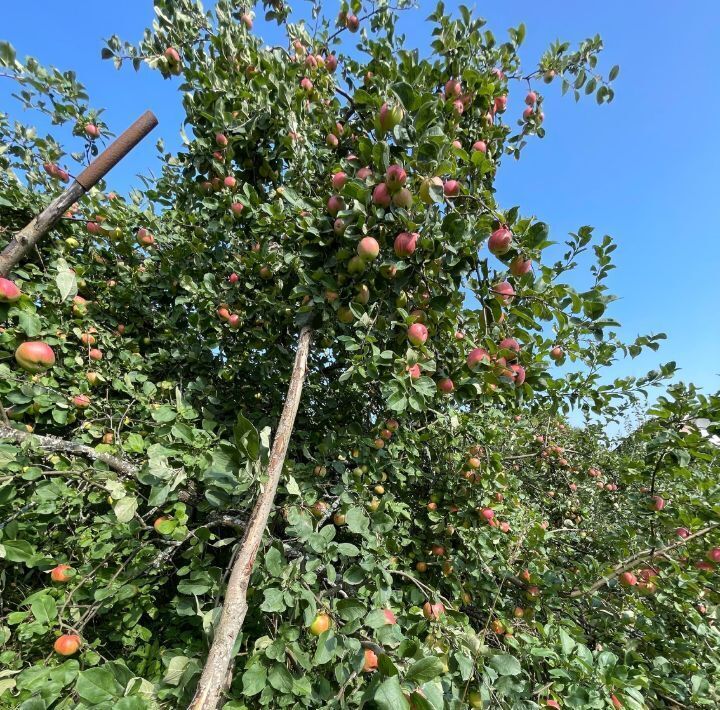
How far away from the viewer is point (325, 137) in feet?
6.32

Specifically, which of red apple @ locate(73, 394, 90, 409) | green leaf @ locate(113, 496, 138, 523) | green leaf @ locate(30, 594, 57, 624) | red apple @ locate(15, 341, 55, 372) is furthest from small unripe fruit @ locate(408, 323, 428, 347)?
red apple @ locate(73, 394, 90, 409)

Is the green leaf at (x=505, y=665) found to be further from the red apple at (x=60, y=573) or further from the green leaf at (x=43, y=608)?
the red apple at (x=60, y=573)

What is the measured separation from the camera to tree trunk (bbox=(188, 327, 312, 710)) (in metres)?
0.67

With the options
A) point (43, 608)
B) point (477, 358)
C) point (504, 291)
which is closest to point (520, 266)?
point (504, 291)

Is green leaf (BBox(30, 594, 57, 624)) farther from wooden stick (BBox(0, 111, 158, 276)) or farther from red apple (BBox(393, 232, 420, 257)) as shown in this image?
red apple (BBox(393, 232, 420, 257))

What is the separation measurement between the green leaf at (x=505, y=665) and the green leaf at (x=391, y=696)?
46 cm

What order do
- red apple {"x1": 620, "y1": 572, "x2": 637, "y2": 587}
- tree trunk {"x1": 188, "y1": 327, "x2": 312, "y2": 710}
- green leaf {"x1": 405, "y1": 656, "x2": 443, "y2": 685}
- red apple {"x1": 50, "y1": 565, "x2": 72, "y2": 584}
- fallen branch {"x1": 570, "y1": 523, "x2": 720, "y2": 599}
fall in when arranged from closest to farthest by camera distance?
1. tree trunk {"x1": 188, "y1": 327, "x2": 312, "y2": 710}
2. green leaf {"x1": 405, "y1": 656, "x2": 443, "y2": 685}
3. red apple {"x1": 50, "y1": 565, "x2": 72, "y2": 584}
4. fallen branch {"x1": 570, "y1": 523, "x2": 720, "y2": 599}
5. red apple {"x1": 620, "y1": 572, "x2": 637, "y2": 587}

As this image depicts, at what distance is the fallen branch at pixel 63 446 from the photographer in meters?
0.99

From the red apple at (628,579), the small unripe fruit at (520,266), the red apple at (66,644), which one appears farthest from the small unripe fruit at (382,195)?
the red apple at (628,579)

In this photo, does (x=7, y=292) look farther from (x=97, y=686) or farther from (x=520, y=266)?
(x=520, y=266)

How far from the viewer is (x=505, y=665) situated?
1.07 metres

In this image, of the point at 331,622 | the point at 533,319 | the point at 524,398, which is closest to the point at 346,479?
the point at 331,622

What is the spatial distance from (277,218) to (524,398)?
1.26m

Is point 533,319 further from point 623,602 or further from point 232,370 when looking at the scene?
point 623,602
